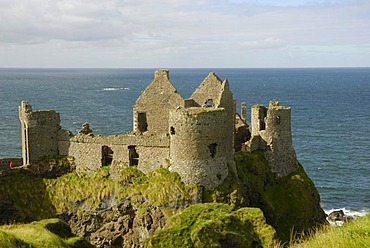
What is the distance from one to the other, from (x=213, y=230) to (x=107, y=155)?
1612 centimetres

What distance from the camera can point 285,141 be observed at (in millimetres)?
39938

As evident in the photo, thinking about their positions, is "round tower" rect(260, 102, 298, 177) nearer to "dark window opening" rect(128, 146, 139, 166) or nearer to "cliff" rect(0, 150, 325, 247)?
"cliff" rect(0, 150, 325, 247)

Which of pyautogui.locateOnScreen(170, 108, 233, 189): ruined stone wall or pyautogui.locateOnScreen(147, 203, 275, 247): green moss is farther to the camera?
pyautogui.locateOnScreen(170, 108, 233, 189): ruined stone wall

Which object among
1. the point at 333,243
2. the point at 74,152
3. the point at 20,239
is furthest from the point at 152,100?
the point at 333,243

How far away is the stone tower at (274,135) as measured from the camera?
3925 cm

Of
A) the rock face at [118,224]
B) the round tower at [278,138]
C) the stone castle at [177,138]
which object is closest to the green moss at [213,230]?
the stone castle at [177,138]

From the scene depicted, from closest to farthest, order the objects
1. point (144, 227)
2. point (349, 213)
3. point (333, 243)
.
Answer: point (333, 243), point (144, 227), point (349, 213)

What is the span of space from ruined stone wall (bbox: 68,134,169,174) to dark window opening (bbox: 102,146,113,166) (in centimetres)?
25

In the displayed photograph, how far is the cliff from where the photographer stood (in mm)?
32803

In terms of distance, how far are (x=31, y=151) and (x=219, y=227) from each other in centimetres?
1995

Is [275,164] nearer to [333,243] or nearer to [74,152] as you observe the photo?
[74,152]

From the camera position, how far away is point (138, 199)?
34.1m

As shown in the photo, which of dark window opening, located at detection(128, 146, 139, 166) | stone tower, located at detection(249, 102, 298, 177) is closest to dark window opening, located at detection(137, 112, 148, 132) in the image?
dark window opening, located at detection(128, 146, 139, 166)

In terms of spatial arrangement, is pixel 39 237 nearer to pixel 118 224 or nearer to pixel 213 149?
pixel 213 149
